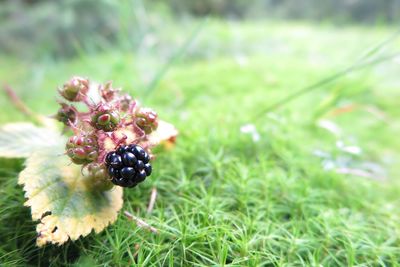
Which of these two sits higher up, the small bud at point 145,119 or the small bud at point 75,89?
the small bud at point 75,89

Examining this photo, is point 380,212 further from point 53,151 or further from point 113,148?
point 53,151

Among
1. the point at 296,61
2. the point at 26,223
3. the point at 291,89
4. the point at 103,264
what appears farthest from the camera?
the point at 296,61

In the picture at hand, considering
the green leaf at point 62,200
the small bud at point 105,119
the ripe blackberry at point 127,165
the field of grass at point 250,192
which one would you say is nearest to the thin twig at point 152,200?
the field of grass at point 250,192

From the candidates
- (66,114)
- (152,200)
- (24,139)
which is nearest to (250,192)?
(152,200)

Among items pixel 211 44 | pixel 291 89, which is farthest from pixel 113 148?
pixel 211 44

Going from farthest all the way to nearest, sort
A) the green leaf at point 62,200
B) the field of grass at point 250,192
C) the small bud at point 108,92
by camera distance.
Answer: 1. the small bud at point 108,92
2. the field of grass at point 250,192
3. the green leaf at point 62,200

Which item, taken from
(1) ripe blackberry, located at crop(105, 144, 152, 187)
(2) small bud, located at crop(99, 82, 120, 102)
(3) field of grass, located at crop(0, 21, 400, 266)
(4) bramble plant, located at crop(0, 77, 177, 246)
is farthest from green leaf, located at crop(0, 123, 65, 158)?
(1) ripe blackberry, located at crop(105, 144, 152, 187)

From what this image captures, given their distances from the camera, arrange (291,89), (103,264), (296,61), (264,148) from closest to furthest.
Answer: (103,264) → (264,148) → (291,89) → (296,61)

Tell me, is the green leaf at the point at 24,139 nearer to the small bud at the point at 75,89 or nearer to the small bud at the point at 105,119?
the small bud at the point at 75,89

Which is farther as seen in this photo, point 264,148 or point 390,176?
point 390,176

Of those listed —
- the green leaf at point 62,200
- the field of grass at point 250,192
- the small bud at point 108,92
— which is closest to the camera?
the green leaf at point 62,200
